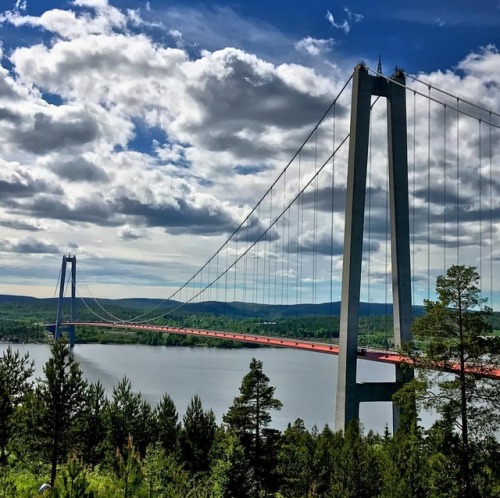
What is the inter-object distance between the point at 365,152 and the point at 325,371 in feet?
150

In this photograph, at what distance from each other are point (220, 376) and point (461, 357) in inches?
1863

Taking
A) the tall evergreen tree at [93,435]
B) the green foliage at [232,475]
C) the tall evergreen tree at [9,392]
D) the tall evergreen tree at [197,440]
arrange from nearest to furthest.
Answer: the green foliage at [232,475] < the tall evergreen tree at [9,392] < the tall evergreen tree at [197,440] < the tall evergreen tree at [93,435]

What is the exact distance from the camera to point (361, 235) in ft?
76.5

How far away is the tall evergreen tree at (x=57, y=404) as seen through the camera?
17859 millimetres

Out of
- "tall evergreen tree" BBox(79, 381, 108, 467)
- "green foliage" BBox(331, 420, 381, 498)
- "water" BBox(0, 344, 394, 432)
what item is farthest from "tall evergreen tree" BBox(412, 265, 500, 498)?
"water" BBox(0, 344, 394, 432)

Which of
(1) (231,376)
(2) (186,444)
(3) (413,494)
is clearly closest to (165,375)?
(1) (231,376)

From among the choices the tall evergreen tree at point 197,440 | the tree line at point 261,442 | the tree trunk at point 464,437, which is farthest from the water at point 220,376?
the tree trunk at point 464,437

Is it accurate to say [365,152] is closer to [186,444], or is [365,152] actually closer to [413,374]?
[413,374]

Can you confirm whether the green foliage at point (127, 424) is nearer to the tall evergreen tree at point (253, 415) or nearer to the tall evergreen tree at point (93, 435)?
the tall evergreen tree at point (93, 435)

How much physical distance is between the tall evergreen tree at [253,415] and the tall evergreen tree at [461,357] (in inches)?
277

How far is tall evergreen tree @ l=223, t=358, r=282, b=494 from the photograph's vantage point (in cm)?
1831

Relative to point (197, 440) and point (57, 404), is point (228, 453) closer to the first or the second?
point (57, 404)

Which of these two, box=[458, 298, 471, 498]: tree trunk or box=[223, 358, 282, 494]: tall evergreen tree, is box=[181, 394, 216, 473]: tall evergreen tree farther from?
box=[458, 298, 471, 498]: tree trunk

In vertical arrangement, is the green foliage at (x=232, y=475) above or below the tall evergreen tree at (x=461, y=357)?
below
